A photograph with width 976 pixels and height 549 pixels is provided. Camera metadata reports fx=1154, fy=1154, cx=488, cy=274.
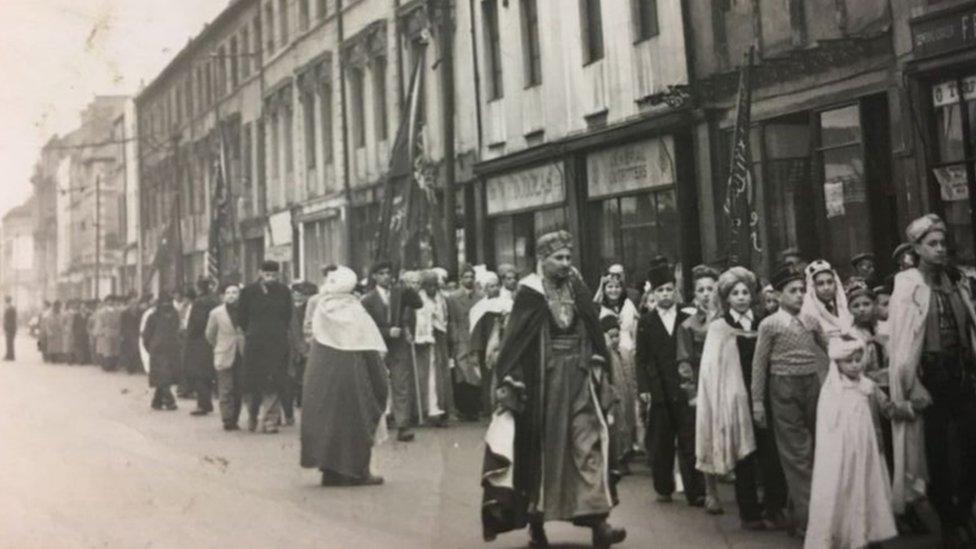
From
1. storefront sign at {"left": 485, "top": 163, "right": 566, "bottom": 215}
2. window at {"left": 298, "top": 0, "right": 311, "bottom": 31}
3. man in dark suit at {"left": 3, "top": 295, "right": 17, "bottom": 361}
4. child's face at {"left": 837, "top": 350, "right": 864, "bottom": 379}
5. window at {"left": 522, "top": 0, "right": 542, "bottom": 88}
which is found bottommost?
child's face at {"left": 837, "top": 350, "right": 864, "bottom": 379}

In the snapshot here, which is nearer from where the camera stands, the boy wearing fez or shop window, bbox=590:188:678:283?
the boy wearing fez

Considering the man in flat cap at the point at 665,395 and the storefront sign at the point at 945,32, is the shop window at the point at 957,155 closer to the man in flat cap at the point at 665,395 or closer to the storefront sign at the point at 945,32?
the storefront sign at the point at 945,32

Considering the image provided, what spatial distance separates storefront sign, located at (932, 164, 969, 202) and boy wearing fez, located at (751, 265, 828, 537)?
6017 mm

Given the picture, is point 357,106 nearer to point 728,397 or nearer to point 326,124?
point 326,124

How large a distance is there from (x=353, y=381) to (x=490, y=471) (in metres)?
3.99

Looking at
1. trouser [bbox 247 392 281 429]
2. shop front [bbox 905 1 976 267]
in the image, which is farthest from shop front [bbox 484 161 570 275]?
shop front [bbox 905 1 976 267]

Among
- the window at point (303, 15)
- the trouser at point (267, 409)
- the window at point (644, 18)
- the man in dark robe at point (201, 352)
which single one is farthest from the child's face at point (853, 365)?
the window at point (303, 15)

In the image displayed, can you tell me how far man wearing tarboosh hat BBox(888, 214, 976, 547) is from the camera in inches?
287

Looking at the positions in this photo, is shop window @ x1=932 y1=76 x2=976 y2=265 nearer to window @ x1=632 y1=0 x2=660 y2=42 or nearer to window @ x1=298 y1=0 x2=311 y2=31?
window @ x1=632 y1=0 x2=660 y2=42

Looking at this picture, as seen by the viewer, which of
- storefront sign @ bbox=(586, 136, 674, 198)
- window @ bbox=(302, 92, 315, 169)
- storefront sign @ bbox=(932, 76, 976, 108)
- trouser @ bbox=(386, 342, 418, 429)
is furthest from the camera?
window @ bbox=(302, 92, 315, 169)

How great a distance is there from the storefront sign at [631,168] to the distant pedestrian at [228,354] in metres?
6.97

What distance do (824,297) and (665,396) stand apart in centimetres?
233

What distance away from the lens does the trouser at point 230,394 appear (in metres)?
16.1

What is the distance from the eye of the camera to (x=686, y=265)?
17891 millimetres
